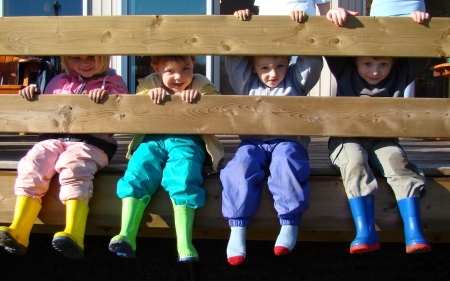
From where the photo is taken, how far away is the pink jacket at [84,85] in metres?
3.05

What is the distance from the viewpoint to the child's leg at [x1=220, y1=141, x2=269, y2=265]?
251cm

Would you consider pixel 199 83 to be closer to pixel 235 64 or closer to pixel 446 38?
pixel 235 64

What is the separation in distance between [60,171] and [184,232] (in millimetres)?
762

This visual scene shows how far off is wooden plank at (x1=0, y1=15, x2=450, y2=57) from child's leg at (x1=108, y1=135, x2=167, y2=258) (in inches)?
22.2

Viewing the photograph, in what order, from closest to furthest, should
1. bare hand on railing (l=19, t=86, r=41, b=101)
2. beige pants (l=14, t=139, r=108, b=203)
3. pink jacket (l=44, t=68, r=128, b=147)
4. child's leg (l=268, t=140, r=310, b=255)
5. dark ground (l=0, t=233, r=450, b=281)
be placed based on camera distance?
child's leg (l=268, t=140, r=310, b=255), beige pants (l=14, t=139, r=108, b=203), bare hand on railing (l=19, t=86, r=41, b=101), pink jacket (l=44, t=68, r=128, b=147), dark ground (l=0, t=233, r=450, b=281)

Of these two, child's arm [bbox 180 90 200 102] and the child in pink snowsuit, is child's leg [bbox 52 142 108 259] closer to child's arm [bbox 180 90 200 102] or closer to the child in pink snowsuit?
the child in pink snowsuit

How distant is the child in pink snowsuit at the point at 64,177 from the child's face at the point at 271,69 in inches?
33.8

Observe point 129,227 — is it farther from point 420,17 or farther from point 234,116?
point 420,17

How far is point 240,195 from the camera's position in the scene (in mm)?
2545

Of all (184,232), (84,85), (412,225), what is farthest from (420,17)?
(84,85)

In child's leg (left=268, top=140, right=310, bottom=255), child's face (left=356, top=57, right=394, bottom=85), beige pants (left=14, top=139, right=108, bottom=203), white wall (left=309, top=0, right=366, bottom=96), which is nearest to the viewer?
child's leg (left=268, top=140, right=310, bottom=255)

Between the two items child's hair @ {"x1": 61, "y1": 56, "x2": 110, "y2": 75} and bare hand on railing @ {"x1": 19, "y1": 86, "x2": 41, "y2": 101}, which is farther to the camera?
child's hair @ {"x1": 61, "y1": 56, "x2": 110, "y2": 75}

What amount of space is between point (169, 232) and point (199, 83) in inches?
36.8

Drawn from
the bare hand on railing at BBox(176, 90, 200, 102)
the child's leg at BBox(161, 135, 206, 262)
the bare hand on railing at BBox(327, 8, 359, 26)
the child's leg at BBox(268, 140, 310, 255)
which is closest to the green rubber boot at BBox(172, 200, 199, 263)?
the child's leg at BBox(161, 135, 206, 262)
